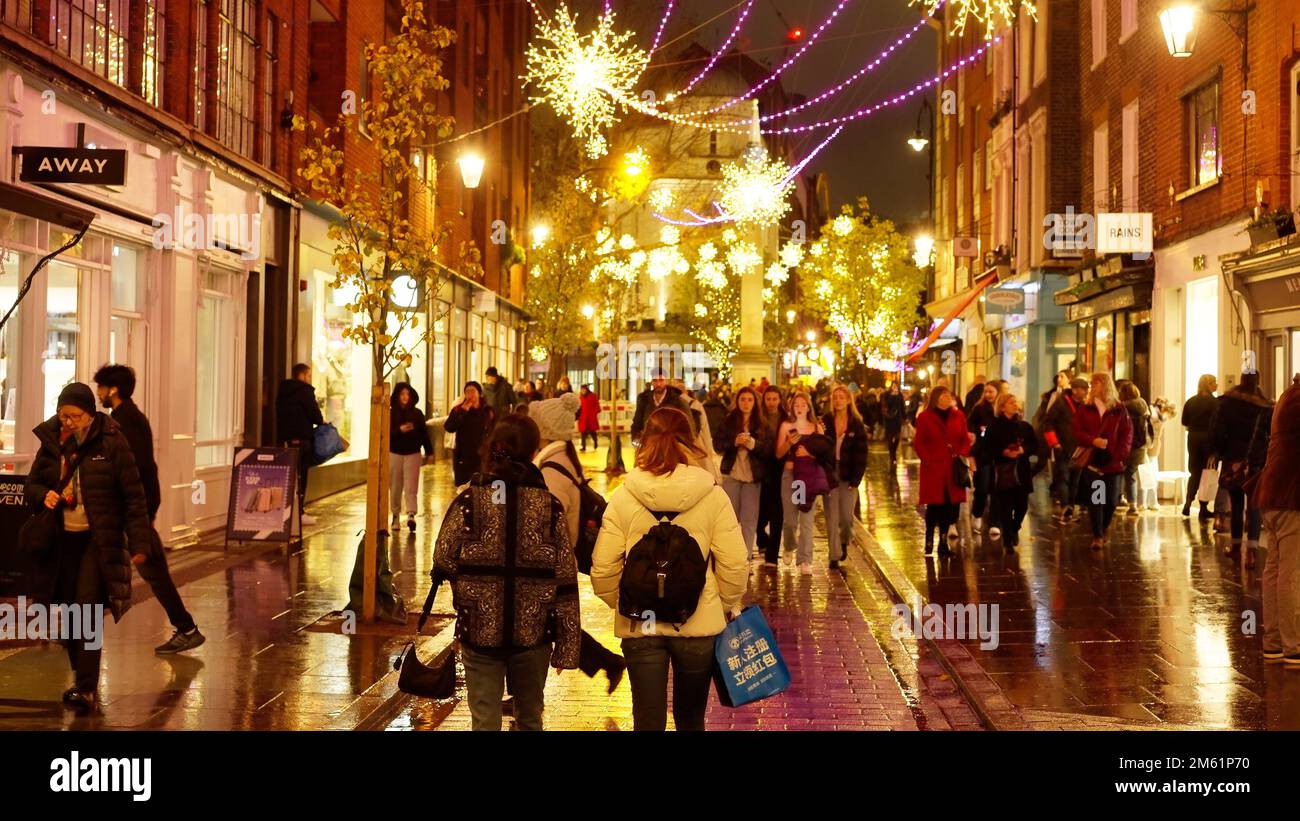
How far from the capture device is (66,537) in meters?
7.95

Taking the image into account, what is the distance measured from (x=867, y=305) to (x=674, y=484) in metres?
54.1

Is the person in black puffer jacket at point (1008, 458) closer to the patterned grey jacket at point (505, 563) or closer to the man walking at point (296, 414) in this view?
the man walking at point (296, 414)

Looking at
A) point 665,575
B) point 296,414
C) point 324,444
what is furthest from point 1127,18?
point 665,575

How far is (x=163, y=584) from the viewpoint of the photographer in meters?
9.16

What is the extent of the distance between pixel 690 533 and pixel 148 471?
16.1ft

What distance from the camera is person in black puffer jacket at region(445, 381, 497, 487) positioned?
56.6 feet

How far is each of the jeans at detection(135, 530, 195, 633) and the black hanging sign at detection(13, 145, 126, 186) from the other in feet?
12.9

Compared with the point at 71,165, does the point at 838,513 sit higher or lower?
lower

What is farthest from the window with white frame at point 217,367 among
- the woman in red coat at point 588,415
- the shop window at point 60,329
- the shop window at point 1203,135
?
the woman in red coat at point 588,415

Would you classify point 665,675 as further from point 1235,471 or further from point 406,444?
point 406,444

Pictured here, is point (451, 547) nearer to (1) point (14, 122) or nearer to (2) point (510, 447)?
(2) point (510, 447)

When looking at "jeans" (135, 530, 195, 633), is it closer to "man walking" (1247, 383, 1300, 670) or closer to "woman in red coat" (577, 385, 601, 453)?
"man walking" (1247, 383, 1300, 670)

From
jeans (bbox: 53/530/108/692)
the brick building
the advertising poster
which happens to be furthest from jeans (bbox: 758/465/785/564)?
jeans (bbox: 53/530/108/692)
